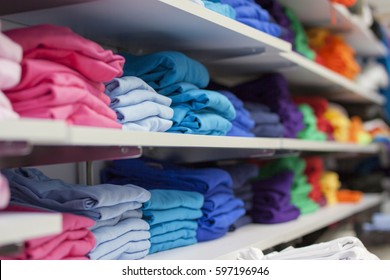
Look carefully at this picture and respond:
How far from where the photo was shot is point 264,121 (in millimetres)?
2189

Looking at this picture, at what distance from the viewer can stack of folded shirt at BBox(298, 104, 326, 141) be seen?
2.62 m

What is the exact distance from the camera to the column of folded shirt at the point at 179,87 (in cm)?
162

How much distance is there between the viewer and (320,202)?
2906mm

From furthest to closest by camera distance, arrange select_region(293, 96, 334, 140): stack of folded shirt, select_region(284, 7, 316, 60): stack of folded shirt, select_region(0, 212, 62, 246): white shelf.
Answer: select_region(293, 96, 334, 140): stack of folded shirt → select_region(284, 7, 316, 60): stack of folded shirt → select_region(0, 212, 62, 246): white shelf

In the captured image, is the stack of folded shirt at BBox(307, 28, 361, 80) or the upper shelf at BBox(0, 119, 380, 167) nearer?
the upper shelf at BBox(0, 119, 380, 167)

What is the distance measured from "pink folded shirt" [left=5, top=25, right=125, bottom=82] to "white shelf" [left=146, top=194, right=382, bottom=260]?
1.86 feet

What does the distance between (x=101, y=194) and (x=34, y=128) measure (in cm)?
41

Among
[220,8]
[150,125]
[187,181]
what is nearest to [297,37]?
[220,8]

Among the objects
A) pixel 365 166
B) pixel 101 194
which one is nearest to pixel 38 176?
pixel 101 194

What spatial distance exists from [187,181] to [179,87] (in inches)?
13.8

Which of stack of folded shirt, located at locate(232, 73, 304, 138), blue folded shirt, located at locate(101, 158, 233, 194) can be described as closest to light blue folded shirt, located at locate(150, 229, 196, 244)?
blue folded shirt, located at locate(101, 158, 233, 194)

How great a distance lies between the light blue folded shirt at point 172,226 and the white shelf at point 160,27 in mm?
555

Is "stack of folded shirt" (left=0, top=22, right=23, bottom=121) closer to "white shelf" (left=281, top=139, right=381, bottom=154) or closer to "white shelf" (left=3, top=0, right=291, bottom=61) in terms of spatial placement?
"white shelf" (left=3, top=0, right=291, bottom=61)

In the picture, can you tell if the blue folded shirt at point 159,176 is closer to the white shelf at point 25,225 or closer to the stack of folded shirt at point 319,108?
the white shelf at point 25,225
